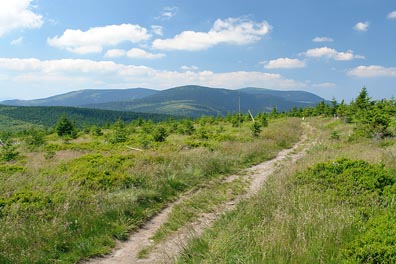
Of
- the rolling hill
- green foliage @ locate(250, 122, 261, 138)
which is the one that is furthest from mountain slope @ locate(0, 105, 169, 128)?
green foliage @ locate(250, 122, 261, 138)

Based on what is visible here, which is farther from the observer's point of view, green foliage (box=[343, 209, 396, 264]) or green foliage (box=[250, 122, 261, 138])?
green foliage (box=[250, 122, 261, 138])

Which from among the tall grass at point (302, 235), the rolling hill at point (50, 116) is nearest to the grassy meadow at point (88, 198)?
the tall grass at point (302, 235)

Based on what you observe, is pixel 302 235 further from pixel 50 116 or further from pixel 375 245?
pixel 50 116

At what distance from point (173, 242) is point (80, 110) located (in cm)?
17904

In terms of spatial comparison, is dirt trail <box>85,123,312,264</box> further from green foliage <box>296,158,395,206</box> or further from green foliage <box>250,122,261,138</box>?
green foliage <box>250,122,261,138</box>

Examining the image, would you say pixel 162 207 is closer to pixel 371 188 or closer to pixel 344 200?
pixel 344 200

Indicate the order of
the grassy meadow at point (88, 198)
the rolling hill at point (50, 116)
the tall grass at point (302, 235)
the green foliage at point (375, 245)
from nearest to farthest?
1. the green foliage at point (375, 245)
2. the tall grass at point (302, 235)
3. the grassy meadow at point (88, 198)
4. the rolling hill at point (50, 116)

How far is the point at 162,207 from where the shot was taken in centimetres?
837

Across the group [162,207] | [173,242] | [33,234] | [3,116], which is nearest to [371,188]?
[173,242]

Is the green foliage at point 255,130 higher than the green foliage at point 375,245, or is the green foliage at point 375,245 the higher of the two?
the green foliage at point 255,130

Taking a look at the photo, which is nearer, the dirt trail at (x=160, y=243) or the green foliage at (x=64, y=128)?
the dirt trail at (x=160, y=243)

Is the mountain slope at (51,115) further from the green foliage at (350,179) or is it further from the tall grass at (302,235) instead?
the tall grass at (302,235)

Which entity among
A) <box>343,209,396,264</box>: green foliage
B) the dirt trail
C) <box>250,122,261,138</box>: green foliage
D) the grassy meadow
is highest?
<box>250,122,261,138</box>: green foliage

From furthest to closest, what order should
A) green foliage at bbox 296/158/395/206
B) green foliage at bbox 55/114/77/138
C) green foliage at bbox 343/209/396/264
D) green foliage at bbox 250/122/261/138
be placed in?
green foliage at bbox 55/114/77/138, green foliage at bbox 250/122/261/138, green foliage at bbox 296/158/395/206, green foliage at bbox 343/209/396/264
